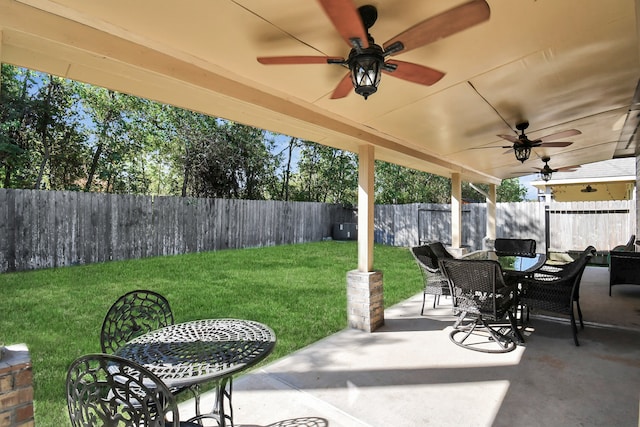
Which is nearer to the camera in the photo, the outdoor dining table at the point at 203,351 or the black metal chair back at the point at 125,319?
the outdoor dining table at the point at 203,351

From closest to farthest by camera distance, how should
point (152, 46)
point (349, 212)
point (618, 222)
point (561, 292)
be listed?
1. point (152, 46)
2. point (561, 292)
3. point (618, 222)
4. point (349, 212)

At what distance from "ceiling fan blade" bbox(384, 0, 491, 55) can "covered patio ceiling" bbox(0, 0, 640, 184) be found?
15 cm

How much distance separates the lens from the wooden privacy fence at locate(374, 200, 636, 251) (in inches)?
371

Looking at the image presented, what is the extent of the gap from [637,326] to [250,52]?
5.21 metres

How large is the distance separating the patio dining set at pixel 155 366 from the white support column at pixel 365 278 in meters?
1.82

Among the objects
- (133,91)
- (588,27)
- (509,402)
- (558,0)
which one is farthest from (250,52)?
(509,402)

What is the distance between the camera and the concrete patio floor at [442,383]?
7.48ft

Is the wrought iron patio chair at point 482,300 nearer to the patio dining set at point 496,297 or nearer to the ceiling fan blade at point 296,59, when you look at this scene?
the patio dining set at point 496,297

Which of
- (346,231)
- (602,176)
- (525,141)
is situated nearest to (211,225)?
(346,231)

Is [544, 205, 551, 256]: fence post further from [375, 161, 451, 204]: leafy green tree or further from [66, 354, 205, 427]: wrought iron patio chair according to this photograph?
[66, 354, 205, 427]: wrought iron patio chair

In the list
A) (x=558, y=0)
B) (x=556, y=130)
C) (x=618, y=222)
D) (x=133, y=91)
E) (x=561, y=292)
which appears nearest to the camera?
(x=558, y=0)

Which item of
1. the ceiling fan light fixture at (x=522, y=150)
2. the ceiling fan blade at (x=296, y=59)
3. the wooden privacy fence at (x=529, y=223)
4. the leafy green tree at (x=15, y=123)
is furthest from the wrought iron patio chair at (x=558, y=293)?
the leafy green tree at (x=15, y=123)

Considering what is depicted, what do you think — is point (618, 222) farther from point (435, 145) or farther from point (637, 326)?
point (435, 145)

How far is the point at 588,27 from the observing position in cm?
196
